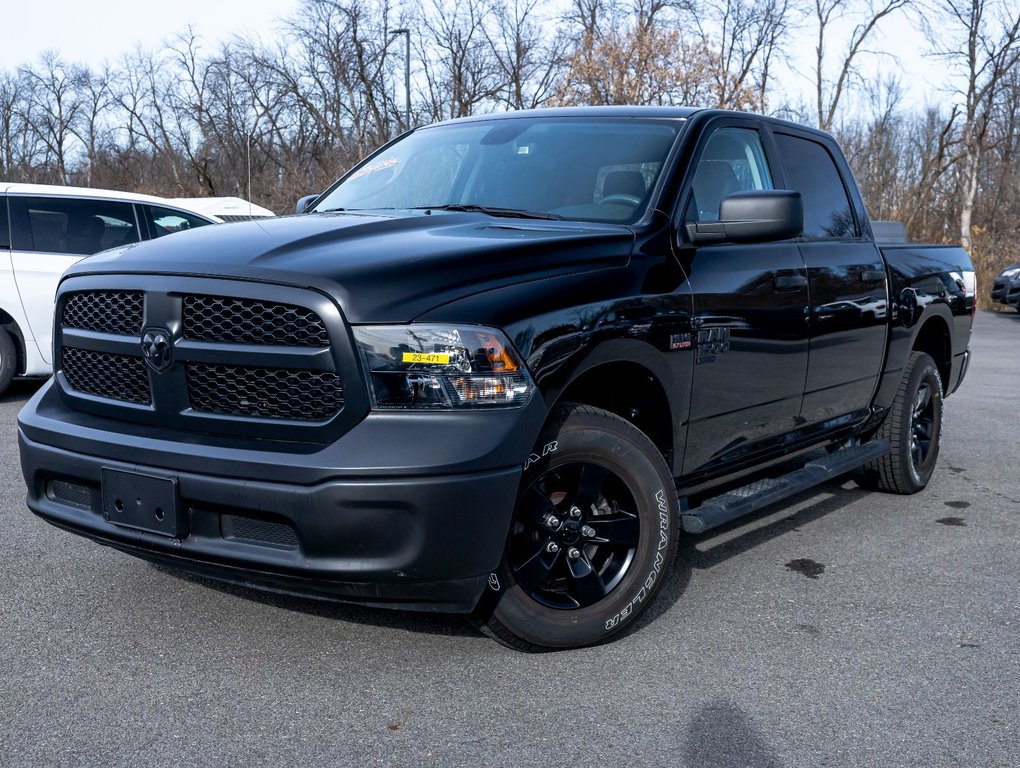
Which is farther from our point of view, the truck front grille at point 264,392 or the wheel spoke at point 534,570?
the wheel spoke at point 534,570

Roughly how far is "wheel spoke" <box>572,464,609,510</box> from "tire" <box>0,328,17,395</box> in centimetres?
664

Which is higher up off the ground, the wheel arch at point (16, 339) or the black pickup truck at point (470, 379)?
the black pickup truck at point (470, 379)

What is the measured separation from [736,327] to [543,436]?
1158 millimetres

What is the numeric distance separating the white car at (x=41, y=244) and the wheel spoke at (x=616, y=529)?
230 inches

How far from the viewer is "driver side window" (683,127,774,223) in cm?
436

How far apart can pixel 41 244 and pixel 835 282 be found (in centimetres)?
661

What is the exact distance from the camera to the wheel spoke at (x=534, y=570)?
3.43 metres

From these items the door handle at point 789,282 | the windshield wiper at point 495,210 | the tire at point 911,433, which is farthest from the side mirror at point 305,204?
the tire at point 911,433

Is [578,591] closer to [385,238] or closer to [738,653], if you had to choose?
[738,653]

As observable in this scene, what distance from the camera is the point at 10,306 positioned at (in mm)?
8695

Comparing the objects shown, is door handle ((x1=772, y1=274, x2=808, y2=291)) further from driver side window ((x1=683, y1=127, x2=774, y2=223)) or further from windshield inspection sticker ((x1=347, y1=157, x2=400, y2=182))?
windshield inspection sticker ((x1=347, y1=157, x2=400, y2=182))

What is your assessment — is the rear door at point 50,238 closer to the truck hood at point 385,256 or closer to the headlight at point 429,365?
the truck hood at point 385,256

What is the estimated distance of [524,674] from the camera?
3428 millimetres

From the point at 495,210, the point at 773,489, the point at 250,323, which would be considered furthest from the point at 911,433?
the point at 250,323
